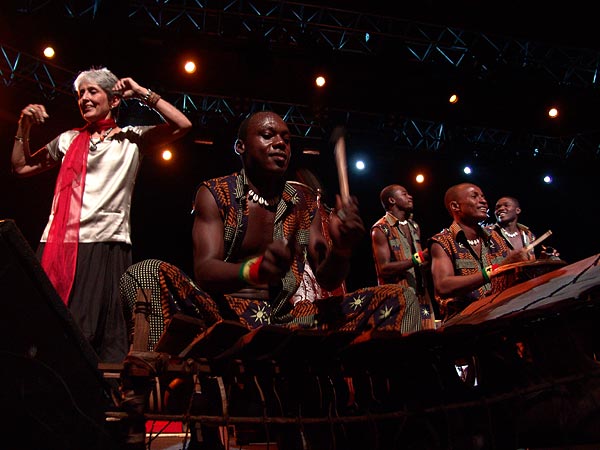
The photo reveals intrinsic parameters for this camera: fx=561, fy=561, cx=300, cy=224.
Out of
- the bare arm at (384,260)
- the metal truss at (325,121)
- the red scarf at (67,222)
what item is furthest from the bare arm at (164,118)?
the metal truss at (325,121)

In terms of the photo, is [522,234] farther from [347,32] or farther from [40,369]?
[40,369]

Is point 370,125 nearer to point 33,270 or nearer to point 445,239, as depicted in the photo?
point 445,239

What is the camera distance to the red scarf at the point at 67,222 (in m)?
3.39

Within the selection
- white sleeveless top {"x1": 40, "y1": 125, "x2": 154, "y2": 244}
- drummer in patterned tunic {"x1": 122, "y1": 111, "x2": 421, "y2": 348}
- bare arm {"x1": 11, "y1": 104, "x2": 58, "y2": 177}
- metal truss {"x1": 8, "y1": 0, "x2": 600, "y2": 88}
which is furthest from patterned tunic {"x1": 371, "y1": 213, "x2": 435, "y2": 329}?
bare arm {"x1": 11, "y1": 104, "x2": 58, "y2": 177}

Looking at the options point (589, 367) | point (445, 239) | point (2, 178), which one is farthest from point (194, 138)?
point (589, 367)

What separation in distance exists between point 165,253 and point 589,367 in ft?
29.5

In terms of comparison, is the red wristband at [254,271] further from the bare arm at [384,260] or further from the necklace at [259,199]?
the bare arm at [384,260]

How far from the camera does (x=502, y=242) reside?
6.29 metres

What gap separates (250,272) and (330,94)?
7504 mm

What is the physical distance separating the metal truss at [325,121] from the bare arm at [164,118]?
4.86 meters

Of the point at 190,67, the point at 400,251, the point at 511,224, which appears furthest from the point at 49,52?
the point at 511,224

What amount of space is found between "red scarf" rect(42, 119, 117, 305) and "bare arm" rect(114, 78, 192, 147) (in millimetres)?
432

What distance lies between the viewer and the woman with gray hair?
3410 mm

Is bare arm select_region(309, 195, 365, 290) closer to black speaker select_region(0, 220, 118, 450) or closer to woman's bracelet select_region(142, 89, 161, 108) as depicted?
black speaker select_region(0, 220, 118, 450)
